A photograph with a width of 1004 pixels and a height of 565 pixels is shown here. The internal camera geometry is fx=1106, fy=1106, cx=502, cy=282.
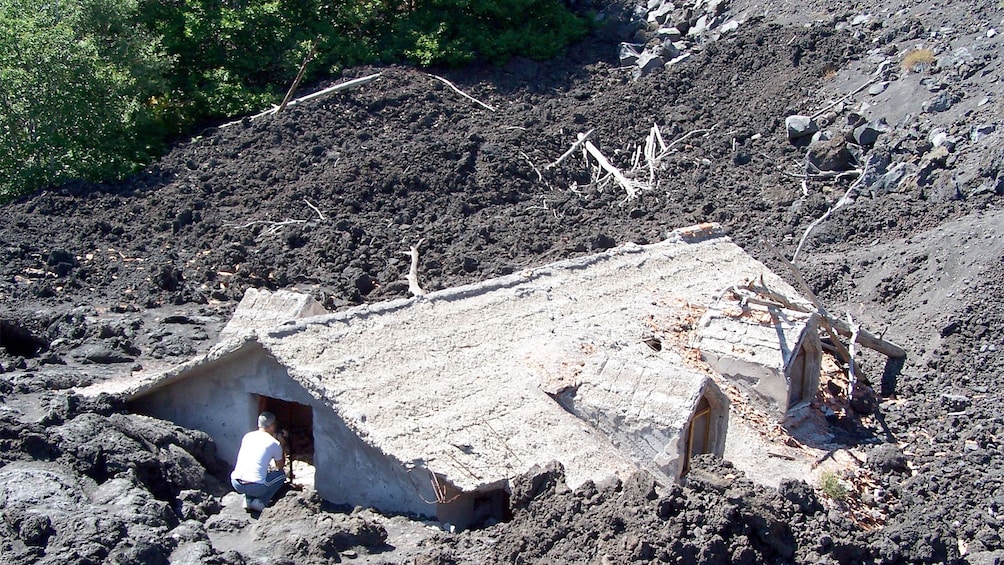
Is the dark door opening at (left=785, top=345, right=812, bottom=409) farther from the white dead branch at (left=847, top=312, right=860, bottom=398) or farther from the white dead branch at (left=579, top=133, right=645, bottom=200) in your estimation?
the white dead branch at (left=579, top=133, right=645, bottom=200)

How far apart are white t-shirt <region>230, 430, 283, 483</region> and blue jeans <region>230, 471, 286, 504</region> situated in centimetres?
5

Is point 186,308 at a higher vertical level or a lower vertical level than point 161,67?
lower

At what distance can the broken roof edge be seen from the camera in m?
10.2

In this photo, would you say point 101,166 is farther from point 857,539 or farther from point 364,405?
point 857,539

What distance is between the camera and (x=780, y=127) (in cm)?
2141

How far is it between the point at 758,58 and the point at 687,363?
13842mm

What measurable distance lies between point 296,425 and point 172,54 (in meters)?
14.8

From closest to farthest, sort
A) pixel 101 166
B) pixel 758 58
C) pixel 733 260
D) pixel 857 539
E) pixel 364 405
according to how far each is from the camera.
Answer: pixel 857 539 → pixel 364 405 → pixel 733 260 → pixel 101 166 → pixel 758 58

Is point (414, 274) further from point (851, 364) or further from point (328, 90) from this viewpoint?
point (328, 90)

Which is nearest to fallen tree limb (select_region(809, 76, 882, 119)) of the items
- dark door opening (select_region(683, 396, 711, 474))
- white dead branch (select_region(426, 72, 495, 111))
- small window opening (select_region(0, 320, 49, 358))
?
white dead branch (select_region(426, 72, 495, 111))

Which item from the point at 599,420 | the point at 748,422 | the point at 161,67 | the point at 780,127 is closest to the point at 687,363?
the point at 748,422

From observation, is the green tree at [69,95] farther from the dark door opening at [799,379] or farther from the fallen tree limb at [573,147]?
the dark door opening at [799,379]

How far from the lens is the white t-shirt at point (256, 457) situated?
29.5ft

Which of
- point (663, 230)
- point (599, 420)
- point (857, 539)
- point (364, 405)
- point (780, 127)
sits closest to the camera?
point (857, 539)
